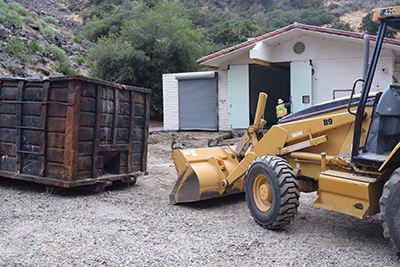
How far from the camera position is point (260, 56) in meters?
14.4

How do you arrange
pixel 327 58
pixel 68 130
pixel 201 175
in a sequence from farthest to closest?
pixel 327 58
pixel 68 130
pixel 201 175

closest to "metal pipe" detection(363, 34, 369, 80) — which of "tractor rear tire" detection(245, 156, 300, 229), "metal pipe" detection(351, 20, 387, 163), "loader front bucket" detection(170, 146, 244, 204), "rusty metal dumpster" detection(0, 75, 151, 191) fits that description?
"metal pipe" detection(351, 20, 387, 163)

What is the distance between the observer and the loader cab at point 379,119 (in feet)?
14.7

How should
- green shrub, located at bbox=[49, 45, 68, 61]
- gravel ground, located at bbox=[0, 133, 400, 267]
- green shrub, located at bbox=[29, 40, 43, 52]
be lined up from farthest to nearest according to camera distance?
1. green shrub, located at bbox=[49, 45, 68, 61]
2. green shrub, located at bbox=[29, 40, 43, 52]
3. gravel ground, located at bbox=[0, 133, 400, 267]

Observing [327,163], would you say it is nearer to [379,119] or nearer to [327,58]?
[379,119]

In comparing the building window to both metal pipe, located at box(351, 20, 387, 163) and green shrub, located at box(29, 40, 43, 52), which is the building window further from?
green shrub, located at box(29, 40, 43, 52)

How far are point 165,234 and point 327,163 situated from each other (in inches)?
92.8

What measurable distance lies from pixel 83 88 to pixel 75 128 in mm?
730

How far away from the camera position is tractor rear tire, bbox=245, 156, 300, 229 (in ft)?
16.8

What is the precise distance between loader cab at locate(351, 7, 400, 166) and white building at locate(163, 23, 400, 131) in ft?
28.1

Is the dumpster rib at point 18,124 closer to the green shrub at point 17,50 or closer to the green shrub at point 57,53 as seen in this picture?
the green shrub at point 17,50

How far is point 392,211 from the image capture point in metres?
4.00

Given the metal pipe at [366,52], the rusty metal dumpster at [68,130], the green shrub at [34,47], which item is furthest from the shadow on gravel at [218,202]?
the green shrub at [34,47]

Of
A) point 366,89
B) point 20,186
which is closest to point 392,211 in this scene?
point 366,89
